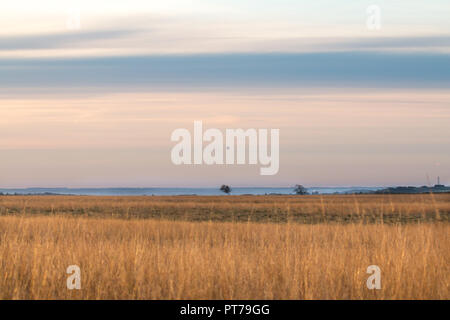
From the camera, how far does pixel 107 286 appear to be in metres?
7.93

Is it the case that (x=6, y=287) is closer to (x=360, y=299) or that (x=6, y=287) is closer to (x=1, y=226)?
(x=360, y=299)
